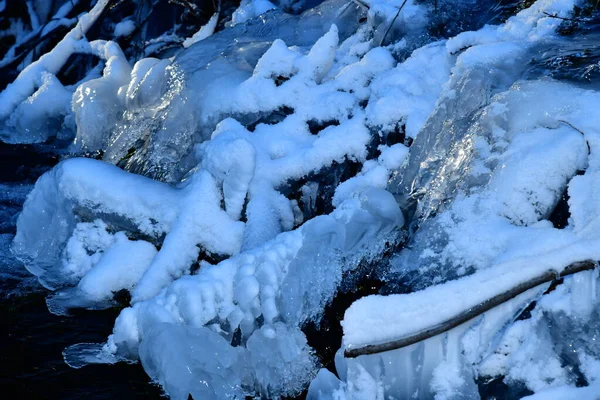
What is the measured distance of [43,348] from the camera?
10.7 ft

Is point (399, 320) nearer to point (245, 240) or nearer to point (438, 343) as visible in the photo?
point (438, 343)

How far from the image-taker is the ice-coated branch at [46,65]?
6.44 metres

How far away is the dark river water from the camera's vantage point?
9.61ft

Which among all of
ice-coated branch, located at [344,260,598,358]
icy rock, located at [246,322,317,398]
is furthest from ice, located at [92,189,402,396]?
ice-coated branch, located at [344,260,598,358]

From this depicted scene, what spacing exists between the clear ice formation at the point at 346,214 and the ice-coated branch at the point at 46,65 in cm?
195

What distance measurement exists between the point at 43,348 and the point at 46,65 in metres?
4.30

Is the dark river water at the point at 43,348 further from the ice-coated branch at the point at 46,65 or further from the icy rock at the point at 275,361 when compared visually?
the ice-coated branch at the point at 46,65

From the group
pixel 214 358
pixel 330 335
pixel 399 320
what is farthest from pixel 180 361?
pixel 399 320

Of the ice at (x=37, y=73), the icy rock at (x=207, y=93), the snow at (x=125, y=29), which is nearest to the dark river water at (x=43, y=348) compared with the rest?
the icy rock at (x=207, y=93)

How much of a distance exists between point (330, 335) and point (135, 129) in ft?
8.69

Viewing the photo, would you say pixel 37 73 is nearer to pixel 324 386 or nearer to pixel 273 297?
Result: pixel 273 297

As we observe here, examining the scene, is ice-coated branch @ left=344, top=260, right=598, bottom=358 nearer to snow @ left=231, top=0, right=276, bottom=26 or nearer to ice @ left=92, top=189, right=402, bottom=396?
ice @ left=92, top=189, right=402, bottom=396

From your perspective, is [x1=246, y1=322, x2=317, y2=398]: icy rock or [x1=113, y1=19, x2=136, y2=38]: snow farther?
[x1=113, y1=19, x2=136, y2=38]: snow

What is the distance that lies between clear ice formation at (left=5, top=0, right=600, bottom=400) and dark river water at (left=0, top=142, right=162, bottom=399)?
83 mm
